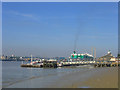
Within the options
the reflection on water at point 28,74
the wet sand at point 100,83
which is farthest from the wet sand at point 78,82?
the reflection on water at point 28,74

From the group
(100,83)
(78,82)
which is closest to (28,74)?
(78,82)

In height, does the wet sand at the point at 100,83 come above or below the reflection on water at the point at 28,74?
above

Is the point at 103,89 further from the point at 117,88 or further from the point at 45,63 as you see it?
the point at 45,63

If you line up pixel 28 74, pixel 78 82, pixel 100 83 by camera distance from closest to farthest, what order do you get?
pixel 100 83 → pixel 78 82 → pixel 28 74

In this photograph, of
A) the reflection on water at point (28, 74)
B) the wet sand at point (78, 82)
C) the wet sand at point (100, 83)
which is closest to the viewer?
the wet sand at point (100, 83)

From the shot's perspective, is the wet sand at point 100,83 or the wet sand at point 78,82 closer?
the wet sand at point 100,83

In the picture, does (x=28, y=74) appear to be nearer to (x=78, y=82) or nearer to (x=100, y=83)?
(x=78, y=82)

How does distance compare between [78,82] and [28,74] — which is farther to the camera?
[28,74]

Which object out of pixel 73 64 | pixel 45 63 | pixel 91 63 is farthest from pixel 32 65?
pixel 91 63

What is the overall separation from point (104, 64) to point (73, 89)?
202 ft

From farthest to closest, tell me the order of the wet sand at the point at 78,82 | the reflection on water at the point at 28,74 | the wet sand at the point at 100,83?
1. the reflection on water at the point at 28,74
2. the wet sand at the point at 78,82
3. the wet sand at the point at 100,83

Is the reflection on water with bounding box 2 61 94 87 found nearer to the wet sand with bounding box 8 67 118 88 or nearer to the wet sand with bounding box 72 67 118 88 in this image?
the wet sand with bounding box 8 67 118 88

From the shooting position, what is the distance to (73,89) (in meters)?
14.4

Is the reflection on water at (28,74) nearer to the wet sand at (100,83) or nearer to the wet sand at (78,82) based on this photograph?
the wet sand at (78,82)
